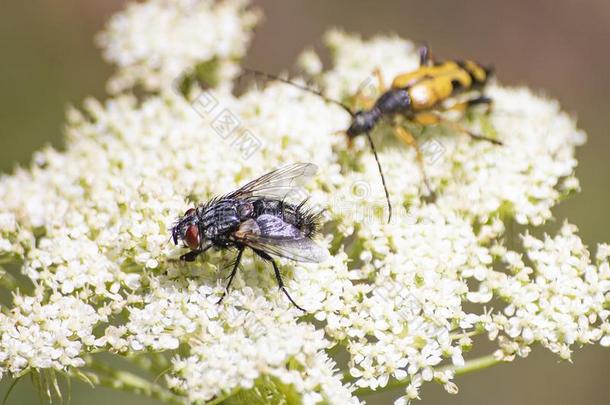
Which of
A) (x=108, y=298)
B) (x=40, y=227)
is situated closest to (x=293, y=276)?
(x=108, y=298)

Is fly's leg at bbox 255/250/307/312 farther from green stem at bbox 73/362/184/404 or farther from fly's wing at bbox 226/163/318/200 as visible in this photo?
green stem at bbox 73/362/184/404

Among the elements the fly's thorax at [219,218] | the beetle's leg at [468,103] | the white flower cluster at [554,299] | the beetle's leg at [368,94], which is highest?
the beetle's leg at [368,94]

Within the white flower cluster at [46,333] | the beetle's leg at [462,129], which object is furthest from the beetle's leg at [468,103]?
the white flower cluster at [46,333]

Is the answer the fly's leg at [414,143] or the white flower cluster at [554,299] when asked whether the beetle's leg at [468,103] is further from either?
the white flower cluster at [554,299]

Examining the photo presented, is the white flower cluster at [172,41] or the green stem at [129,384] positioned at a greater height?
the white flower cluster at [172,41]

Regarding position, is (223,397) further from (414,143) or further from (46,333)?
(414,143)
